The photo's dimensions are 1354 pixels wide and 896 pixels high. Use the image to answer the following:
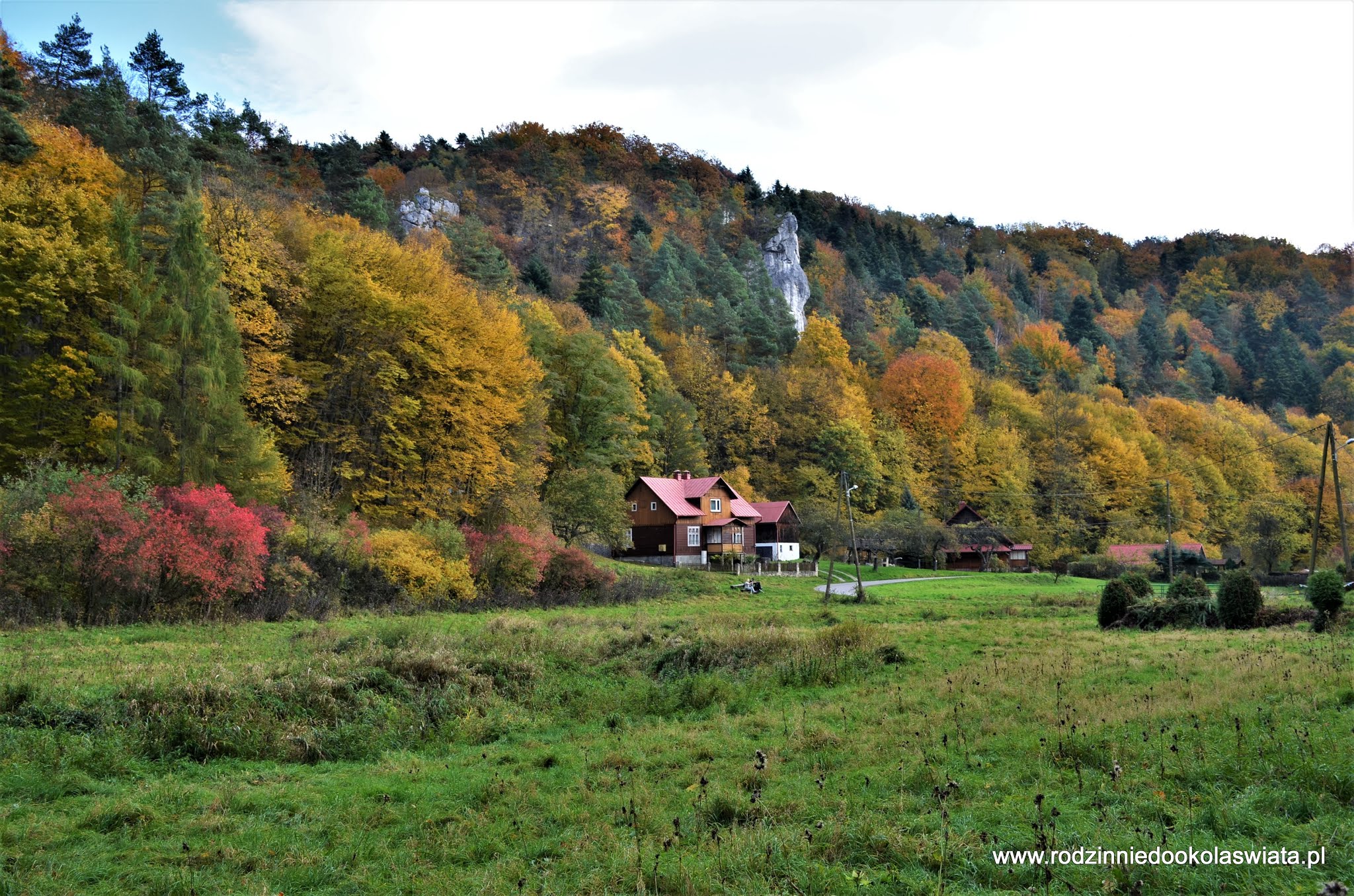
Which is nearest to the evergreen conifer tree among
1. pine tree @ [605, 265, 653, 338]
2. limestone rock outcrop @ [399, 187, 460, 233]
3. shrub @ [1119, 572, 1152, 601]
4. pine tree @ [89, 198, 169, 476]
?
pine tree @ [605, 265, 653, 338]

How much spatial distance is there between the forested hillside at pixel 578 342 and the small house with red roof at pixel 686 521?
3817 mm

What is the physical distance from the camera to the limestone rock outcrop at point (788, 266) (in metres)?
117

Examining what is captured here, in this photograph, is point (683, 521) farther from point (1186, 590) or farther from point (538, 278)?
point (1186, 590)

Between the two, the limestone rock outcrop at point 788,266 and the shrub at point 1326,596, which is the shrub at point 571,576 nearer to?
the shrub at point 1326,596

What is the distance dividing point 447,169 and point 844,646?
107 meters

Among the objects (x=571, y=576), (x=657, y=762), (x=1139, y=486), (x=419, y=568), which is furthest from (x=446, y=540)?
(x=1139, y=486)

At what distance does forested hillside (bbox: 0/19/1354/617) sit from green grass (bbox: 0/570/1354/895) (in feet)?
49.1

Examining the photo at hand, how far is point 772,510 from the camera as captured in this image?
6556 cm

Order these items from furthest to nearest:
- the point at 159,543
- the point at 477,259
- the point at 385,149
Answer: the point at 385,149, the point at 477,259, the point at 159,543

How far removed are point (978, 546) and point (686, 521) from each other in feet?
90.3

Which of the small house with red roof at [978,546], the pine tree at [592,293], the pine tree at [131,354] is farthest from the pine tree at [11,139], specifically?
the small house with red roof at [978,546]

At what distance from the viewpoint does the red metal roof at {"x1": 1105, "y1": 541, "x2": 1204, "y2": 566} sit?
2499 inches

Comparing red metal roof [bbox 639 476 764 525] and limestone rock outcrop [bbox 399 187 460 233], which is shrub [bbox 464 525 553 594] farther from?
limestone rock outcrop [bbox 399 187 460 233]

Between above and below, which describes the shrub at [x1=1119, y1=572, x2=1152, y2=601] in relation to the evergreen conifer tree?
below
